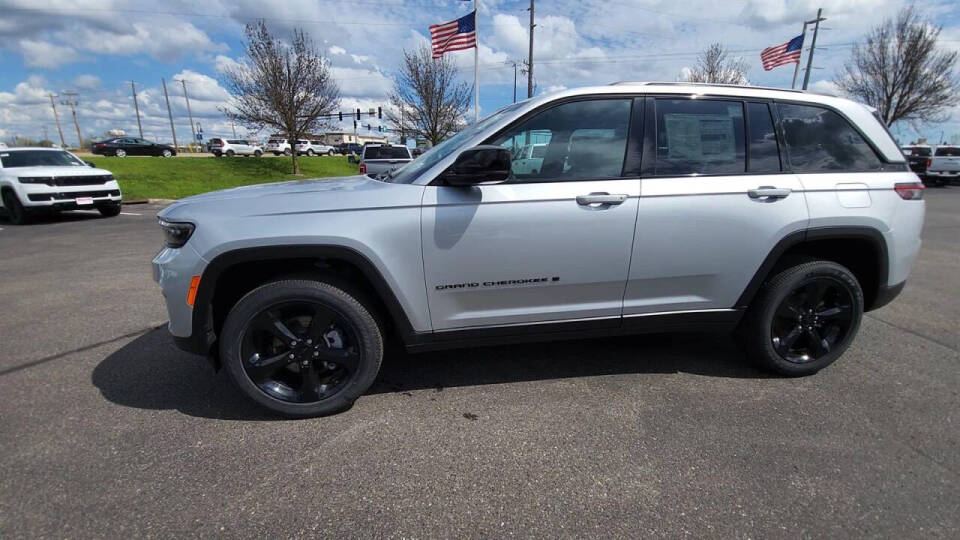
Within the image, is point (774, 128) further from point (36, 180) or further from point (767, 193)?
point (36, 180)

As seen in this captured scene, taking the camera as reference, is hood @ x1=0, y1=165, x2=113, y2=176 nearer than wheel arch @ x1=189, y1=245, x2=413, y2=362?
No

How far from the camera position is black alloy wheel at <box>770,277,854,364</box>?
122 inches

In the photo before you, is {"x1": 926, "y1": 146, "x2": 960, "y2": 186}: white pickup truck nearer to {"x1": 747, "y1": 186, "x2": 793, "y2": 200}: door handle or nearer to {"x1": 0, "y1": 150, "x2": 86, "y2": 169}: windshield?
{"x1": 747, "y1": 186, "x2": 793, "y2": 200}: door handle

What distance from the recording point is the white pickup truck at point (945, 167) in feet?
67.4

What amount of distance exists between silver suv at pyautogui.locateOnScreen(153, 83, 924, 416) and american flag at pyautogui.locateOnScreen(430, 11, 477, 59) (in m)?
15.8

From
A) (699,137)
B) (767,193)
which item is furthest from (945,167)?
(699,137)

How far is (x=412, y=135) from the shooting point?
27422 millimetres

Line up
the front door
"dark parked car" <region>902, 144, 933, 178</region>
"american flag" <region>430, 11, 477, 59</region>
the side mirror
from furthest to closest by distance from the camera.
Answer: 1. "dark parked car" <region>902, 144, 933, 178</region>
2. "american flag" <region>430, 11, 477, 59</region>
3. the front door
4. the side mirror

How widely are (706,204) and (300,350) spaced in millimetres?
2448

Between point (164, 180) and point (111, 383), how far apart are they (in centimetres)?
1967

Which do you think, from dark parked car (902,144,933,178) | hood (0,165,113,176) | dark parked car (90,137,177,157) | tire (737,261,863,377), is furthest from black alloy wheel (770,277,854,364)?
dark parked car (90,137,177,157)

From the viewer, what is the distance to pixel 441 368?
333 centimetres

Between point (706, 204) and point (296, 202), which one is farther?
point (706, 204)

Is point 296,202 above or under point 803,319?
above
